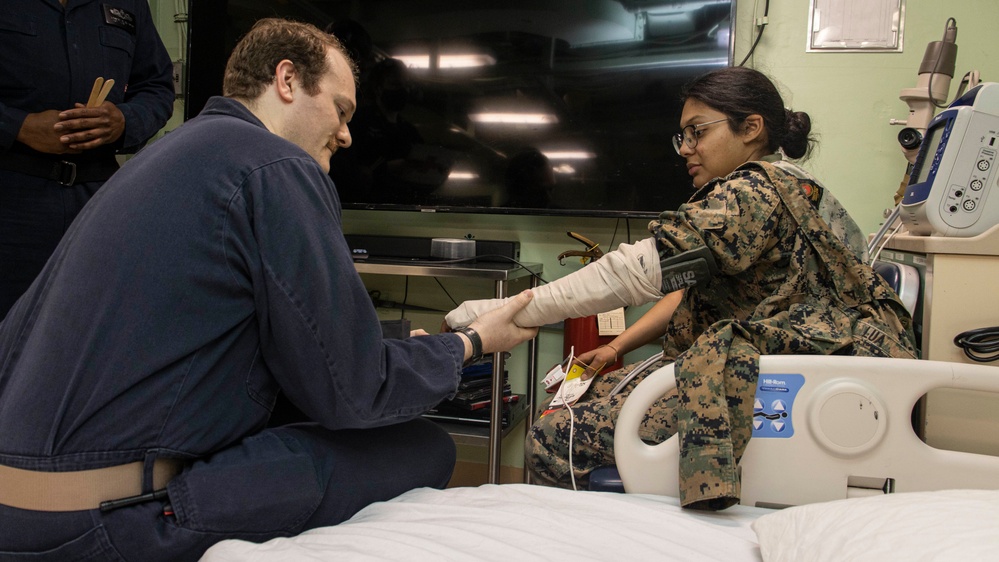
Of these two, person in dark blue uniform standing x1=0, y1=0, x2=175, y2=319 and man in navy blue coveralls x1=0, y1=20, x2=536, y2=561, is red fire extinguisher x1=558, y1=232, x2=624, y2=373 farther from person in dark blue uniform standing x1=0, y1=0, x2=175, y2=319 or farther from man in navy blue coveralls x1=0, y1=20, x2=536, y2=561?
person in dark blue uniform standing x1=0, y1=0, x2=175, y2=319

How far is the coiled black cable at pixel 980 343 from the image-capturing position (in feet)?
3.69

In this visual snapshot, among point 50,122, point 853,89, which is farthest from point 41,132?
point 853,89

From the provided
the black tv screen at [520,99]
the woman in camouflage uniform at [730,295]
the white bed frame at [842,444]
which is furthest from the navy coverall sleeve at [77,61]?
the white bed frame at [842,444]

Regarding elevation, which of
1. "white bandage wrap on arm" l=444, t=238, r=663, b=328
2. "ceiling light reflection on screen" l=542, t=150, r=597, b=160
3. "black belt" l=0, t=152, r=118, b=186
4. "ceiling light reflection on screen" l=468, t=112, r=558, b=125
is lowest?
"white bandage wrap on arm" l=444, t=238, r=663, b=328

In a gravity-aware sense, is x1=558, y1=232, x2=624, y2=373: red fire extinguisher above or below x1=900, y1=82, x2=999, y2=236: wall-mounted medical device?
below

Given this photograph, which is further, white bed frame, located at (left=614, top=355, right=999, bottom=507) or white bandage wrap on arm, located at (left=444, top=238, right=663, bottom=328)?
white bandage wrap on arm, located at (left=444, top=238, right=663, bottom=328)

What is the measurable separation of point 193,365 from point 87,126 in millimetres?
1333

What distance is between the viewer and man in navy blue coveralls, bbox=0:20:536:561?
0.79 m

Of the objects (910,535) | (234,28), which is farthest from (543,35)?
(910,535)

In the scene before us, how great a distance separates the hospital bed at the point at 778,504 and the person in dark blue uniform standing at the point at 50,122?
1.42 m

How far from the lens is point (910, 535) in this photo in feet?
2.27

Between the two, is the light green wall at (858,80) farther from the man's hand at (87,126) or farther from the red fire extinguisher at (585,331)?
the man's hand at (87,126)

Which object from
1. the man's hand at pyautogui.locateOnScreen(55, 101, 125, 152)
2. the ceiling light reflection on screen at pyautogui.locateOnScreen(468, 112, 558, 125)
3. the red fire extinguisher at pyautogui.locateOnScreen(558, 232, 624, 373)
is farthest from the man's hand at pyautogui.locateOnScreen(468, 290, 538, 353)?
the man's hand at pyautogui.locateOnScreen(55, 101, 125, 152)

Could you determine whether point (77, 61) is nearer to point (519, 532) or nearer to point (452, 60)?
point (452, 60)
